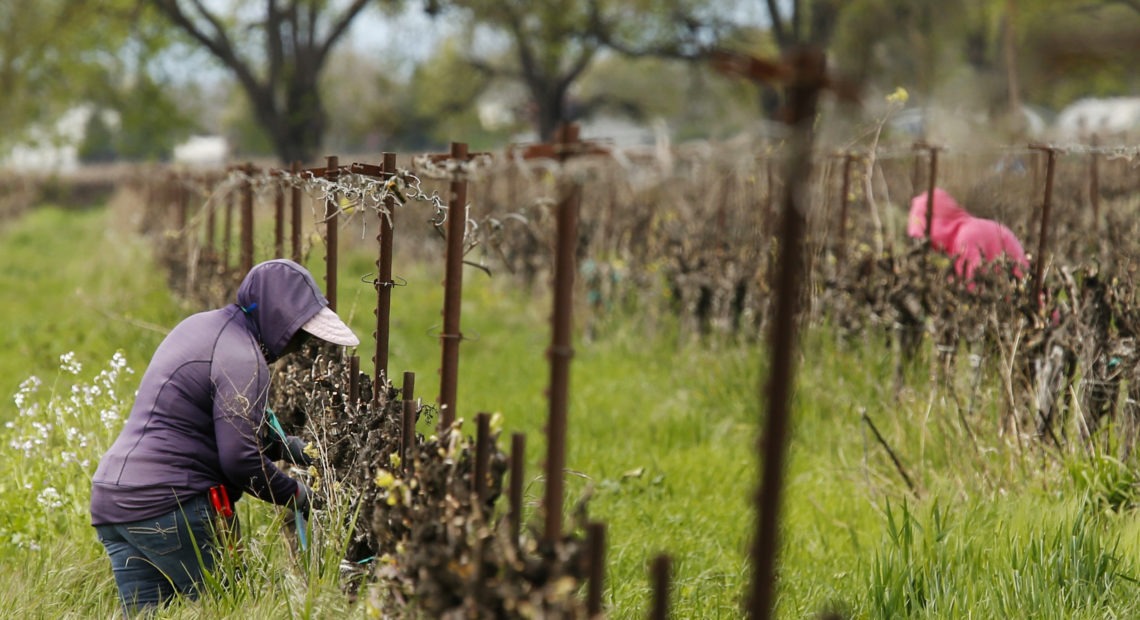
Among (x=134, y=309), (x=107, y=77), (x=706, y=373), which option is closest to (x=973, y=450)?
(x=706, y=373)

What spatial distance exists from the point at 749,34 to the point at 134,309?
22.9 metres

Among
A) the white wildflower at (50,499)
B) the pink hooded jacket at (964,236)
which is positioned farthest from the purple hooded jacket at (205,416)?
the pink hooded jacket at (964,236)

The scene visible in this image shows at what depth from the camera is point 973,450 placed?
4.81 m

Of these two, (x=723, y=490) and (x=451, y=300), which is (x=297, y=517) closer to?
(x=451, y=300)

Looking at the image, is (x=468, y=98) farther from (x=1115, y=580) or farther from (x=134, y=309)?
(x=1115, y=580)

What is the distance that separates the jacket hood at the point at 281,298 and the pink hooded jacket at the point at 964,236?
3489 millimetres

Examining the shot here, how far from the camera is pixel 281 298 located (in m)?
3.63

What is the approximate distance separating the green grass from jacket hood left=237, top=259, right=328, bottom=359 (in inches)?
21.0

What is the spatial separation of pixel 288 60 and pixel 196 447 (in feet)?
77.2

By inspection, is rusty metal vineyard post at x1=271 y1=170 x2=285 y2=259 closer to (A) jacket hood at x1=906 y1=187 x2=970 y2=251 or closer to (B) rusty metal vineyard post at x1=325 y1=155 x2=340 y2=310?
(B) rusty metal vineyard post at x1=325 y1=155 x2=340 y2=310

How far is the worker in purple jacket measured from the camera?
3.50 m

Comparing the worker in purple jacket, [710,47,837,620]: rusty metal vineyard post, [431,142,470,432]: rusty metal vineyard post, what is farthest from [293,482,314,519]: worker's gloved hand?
[710,47,837,620]: rusty metal vineyard post

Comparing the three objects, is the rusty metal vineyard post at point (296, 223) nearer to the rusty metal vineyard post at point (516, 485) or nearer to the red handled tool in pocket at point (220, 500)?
the red handled tool in pocket at point (220, 500)

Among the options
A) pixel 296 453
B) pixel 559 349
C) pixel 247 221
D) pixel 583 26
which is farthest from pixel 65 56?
pixel 559 349
